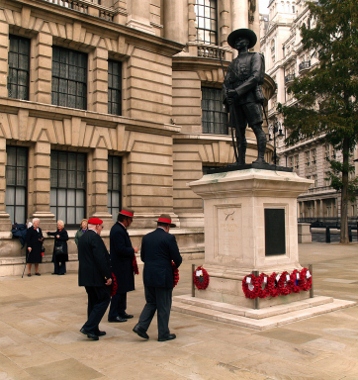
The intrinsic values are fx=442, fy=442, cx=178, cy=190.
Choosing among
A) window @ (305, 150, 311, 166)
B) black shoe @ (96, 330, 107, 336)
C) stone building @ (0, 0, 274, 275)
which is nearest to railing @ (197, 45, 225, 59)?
stone building @ (0, 0, 274, 275)

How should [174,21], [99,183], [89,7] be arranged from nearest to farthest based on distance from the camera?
1. [99,183]
2. [89,7]
3. [174,21]

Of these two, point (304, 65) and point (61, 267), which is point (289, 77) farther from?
point (61, 267)

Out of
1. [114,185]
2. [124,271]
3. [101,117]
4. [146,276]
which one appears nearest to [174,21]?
[101,117]

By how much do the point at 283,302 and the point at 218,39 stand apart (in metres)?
19.9

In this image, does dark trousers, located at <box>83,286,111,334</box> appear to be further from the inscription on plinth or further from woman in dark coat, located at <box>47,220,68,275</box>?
woman in dark coat, located at <box>47,220,68,275</box>

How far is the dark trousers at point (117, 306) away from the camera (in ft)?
25.5

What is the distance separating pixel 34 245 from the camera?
1398 cm

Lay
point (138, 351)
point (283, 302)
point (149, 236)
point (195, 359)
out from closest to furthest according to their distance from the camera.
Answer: point (195, 359) < point (138, 351) < point (149, 236) < point (283, 302)

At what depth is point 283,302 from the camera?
325 inches

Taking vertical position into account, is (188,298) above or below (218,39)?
below

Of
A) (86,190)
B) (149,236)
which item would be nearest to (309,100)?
(86,190)

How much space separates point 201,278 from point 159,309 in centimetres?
247

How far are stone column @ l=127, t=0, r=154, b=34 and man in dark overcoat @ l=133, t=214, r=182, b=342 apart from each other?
50.2 feet

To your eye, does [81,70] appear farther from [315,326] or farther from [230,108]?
[315,326]
